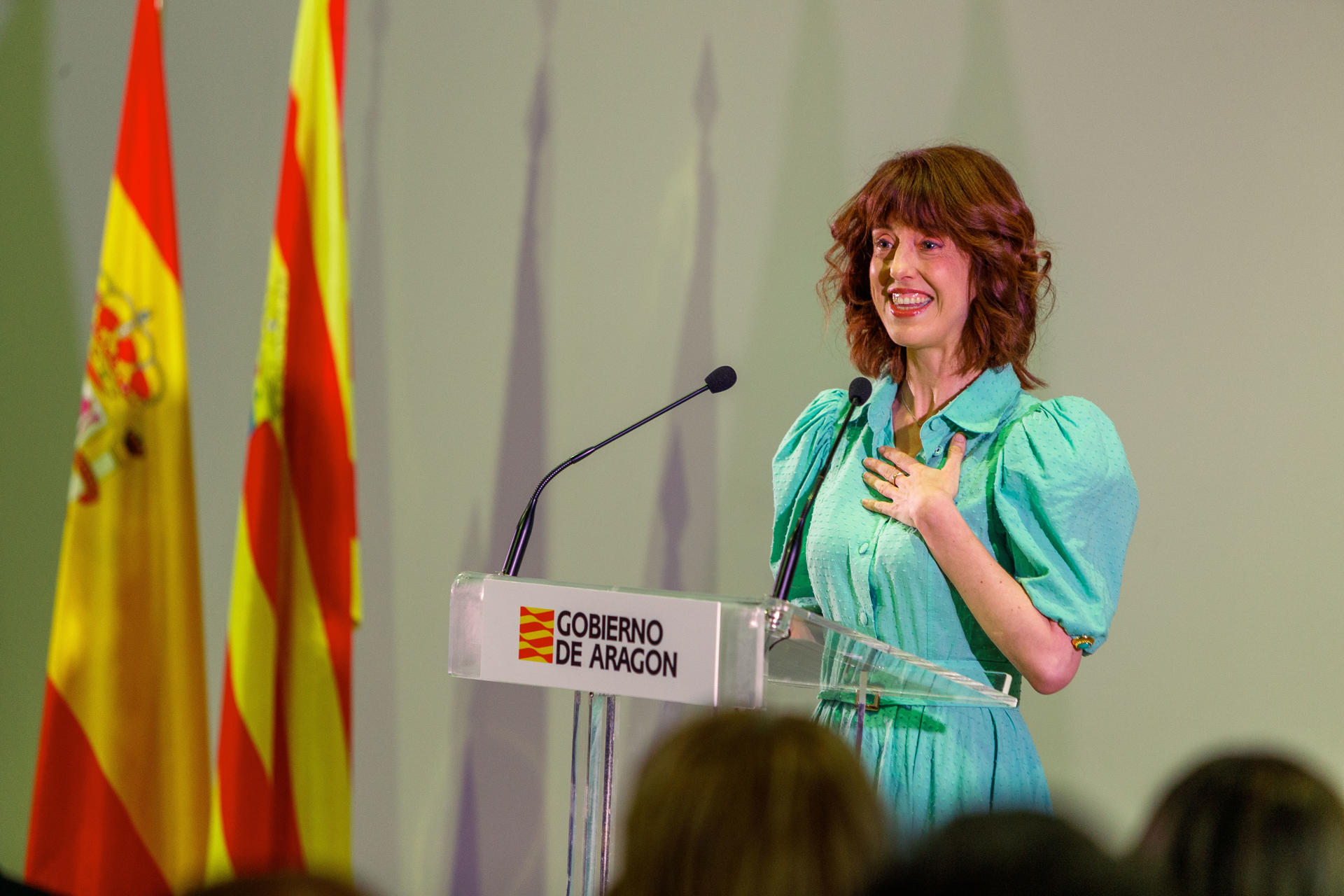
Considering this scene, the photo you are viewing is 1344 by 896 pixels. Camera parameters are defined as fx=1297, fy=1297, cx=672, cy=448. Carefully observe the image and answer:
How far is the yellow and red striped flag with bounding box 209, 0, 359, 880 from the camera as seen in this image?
2.84 metres

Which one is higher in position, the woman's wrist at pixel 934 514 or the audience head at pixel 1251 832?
the woman's wrist at pixel 934 514

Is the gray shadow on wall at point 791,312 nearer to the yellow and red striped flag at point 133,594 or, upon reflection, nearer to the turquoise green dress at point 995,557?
the turquoise green dress at point 995,557

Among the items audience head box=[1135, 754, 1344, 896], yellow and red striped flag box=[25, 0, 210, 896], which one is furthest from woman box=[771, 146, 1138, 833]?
yellow and red striped flag box=[25, 0, 210, 896]

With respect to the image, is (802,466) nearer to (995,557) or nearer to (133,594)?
(995,557)

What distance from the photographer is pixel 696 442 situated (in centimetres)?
314

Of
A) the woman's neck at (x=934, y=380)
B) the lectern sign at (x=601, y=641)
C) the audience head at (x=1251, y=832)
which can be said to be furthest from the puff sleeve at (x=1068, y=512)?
the audience head at (x=1251, y=832)

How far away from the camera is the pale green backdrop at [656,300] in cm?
283

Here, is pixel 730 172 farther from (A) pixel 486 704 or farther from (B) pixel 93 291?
(B) pixel 93 291

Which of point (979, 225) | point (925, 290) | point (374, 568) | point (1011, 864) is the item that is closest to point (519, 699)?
point (374, 568)

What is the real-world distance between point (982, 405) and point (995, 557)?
0.76ft

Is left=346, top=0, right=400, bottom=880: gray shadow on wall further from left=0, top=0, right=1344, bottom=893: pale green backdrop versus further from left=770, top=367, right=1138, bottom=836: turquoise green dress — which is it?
left=770, top=367, right=1138, bottom=836: turquoise green dress

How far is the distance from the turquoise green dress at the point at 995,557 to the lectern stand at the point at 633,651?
15 cm

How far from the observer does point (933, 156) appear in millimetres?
1947

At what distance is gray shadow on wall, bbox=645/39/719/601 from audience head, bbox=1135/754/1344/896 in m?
2.27
